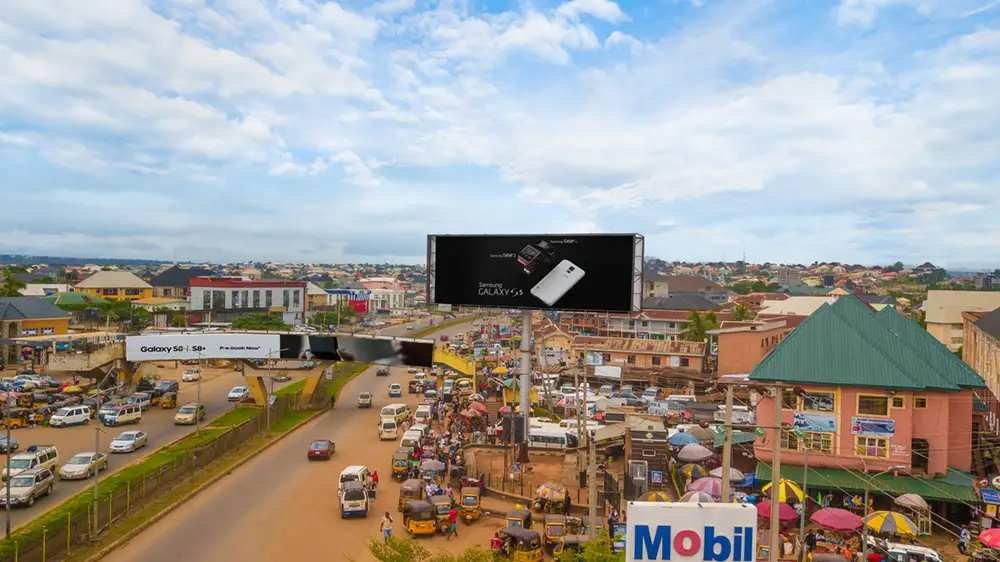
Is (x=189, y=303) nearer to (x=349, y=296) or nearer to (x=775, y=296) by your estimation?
(x=349, y=296)

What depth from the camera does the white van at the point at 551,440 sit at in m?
32.3

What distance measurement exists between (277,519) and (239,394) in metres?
24.8

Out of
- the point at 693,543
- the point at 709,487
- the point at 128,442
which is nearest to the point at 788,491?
the point at 709,487

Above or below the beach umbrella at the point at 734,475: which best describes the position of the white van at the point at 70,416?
below

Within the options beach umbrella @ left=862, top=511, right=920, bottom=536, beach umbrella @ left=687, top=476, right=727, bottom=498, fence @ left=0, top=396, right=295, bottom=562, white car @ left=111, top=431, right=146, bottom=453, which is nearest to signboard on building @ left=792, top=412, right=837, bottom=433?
beach umbrella @ left=687, top=476, right=727, bottom=498

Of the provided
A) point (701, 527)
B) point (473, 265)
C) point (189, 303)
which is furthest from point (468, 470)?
point (189, 303)

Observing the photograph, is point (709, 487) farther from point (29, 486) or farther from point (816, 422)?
point (29, 486)

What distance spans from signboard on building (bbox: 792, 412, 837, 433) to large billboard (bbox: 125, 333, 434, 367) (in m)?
20.8

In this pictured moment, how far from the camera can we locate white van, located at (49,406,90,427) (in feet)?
114

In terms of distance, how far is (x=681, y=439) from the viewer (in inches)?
1161

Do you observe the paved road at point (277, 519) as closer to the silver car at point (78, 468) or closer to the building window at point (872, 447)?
the silver car at point (78, 468)

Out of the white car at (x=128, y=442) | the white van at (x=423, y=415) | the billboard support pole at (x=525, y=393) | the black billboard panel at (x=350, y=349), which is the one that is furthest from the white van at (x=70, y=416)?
the billboard support pole at (x=525, y=393)

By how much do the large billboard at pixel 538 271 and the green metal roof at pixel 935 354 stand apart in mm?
12355

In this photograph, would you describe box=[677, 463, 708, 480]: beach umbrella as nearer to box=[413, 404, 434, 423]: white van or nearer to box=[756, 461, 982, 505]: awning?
box=[756, 461, 982, 505]: awning
